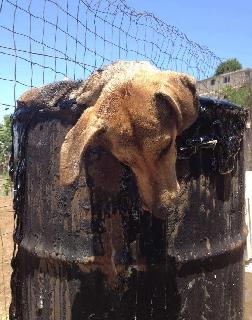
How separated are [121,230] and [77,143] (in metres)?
0.65

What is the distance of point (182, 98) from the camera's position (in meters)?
1.91

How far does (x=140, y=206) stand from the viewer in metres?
2.21

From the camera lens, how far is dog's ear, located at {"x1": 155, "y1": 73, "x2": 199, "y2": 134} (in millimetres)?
1821

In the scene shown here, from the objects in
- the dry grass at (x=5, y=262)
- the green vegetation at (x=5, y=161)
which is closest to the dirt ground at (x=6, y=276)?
the dry grass at (x=5, y=262)

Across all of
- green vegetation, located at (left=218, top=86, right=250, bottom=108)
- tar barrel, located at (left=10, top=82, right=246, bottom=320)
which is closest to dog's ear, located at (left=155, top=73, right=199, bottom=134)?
tar barrel, located at (left=10, top=82, right=246, bottom=320)

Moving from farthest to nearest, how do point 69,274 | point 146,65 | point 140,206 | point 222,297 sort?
point 222,297, point 69,274, point 140,206, point 146,65

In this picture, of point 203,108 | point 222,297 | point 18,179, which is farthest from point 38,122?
point 222,297

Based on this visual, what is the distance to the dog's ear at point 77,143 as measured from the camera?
177cm

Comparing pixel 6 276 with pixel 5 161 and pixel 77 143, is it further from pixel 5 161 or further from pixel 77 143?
pixel 77 143

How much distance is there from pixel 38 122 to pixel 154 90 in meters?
0.89

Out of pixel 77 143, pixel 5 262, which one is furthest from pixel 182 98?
pixel 5 262

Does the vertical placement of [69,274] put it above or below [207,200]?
below

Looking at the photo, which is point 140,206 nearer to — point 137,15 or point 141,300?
point 141,300

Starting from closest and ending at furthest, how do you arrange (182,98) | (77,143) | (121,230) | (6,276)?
(77,143) < (182,98) < (121,230) < (6,276)
